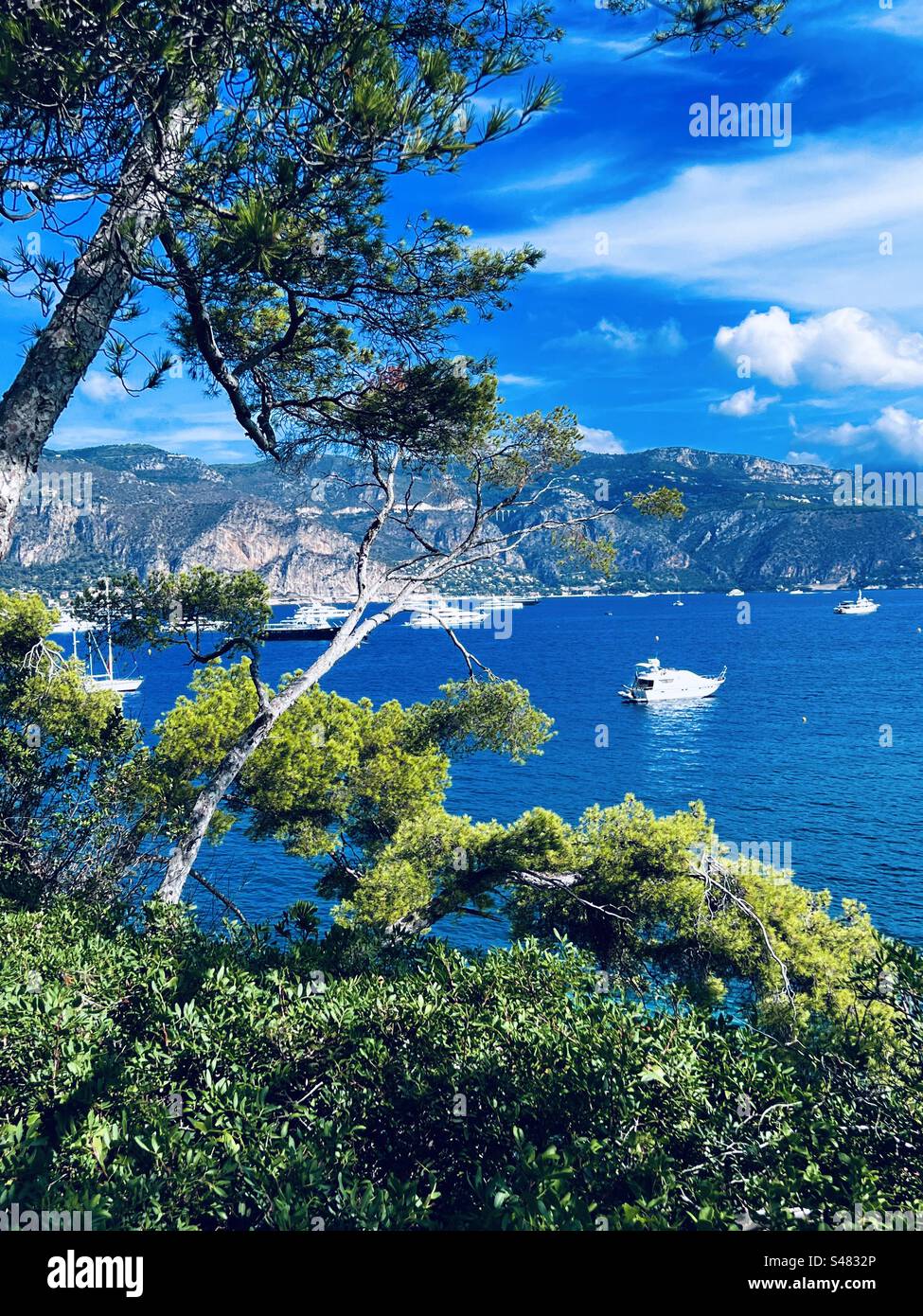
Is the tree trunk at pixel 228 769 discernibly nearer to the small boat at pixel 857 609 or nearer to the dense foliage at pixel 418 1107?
the dense foliage at pixel 418 1107

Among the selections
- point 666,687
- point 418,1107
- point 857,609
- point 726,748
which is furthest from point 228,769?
point 857,609

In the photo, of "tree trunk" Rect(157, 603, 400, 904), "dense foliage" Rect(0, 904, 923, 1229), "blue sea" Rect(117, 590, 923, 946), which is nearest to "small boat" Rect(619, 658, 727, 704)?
"blue sea" Rect(117, 590, 923, 946)

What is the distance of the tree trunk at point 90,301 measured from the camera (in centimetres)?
569

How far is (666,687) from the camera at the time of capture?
70812mm

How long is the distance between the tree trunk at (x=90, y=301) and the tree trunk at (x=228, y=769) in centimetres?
461

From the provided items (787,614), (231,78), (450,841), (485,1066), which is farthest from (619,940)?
(787,614)

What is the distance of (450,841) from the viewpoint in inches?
510

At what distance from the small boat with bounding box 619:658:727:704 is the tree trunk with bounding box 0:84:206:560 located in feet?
218

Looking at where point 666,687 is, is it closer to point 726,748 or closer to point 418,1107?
point 726,748

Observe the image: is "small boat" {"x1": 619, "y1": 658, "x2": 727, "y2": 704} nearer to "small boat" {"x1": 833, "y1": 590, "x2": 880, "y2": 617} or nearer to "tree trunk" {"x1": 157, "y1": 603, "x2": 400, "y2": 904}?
"tree trunk" {"x1": 157, "y1": 603, "x2": 400, "y2": 904}

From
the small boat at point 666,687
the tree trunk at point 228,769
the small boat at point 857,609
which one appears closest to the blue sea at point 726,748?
the small boat at point 666,687

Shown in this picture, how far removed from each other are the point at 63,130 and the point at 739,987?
23.9m

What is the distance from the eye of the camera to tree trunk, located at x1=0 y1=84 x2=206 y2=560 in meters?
5.69
